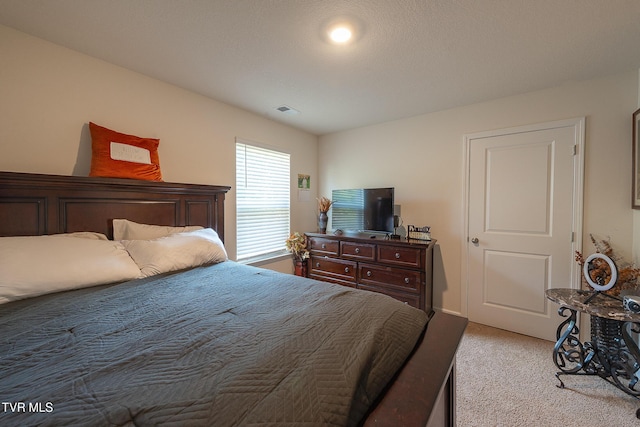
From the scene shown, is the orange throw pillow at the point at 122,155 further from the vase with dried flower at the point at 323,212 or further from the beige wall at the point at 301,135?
the vase with dried flower at the point at 323,212

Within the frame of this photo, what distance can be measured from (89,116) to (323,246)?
2.55 m

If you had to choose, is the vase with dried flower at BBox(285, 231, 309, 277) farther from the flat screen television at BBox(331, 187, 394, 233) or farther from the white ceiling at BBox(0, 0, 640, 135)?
the white ceiling at BBox(0, 0, 640, 135)

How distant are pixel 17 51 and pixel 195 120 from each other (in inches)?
45.3

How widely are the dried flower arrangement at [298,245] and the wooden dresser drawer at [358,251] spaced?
1.84 ft

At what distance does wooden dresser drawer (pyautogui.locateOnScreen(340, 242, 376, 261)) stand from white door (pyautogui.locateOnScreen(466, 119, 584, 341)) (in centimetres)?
109

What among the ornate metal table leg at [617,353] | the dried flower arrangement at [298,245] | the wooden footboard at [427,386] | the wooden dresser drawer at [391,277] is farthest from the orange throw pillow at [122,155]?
the ornate metal table leg at [617,353]

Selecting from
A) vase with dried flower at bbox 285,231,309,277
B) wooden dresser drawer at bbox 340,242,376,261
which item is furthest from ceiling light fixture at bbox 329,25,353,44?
vase with dried flower at bbox 285,231,309,277

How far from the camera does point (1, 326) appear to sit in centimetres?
92

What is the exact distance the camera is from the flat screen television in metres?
2.99

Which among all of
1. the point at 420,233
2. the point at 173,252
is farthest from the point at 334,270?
the point at 173,252

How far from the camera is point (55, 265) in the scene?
127 cm

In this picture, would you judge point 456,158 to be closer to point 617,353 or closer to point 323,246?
point 323,246

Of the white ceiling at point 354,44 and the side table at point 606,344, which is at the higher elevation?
the white ceiling at point 354,44

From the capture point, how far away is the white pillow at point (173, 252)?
5.28ft
